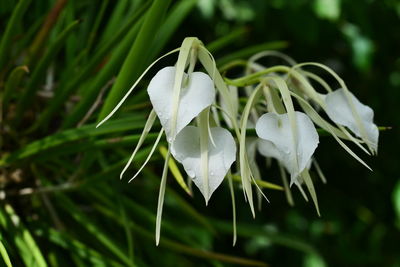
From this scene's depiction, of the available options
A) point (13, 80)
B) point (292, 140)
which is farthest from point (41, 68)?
point (292, 140)

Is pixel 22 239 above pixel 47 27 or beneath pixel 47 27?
beneath

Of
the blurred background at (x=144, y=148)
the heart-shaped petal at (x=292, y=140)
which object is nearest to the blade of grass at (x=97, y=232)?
the blurred background at (x=144, y=148)

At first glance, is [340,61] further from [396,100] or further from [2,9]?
[2,9]

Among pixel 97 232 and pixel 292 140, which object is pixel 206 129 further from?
pixel 97 232

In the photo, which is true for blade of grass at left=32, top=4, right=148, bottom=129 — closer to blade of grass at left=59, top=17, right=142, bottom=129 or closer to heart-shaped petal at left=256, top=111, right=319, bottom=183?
blade of grass at left=59, top=17, right=142, bottom=129

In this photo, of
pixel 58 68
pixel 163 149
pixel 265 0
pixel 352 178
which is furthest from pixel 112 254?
pixel 352 178

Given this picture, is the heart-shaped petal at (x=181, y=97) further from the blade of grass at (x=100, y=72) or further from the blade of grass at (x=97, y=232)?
the blade of grass at (x=97, y=232)
